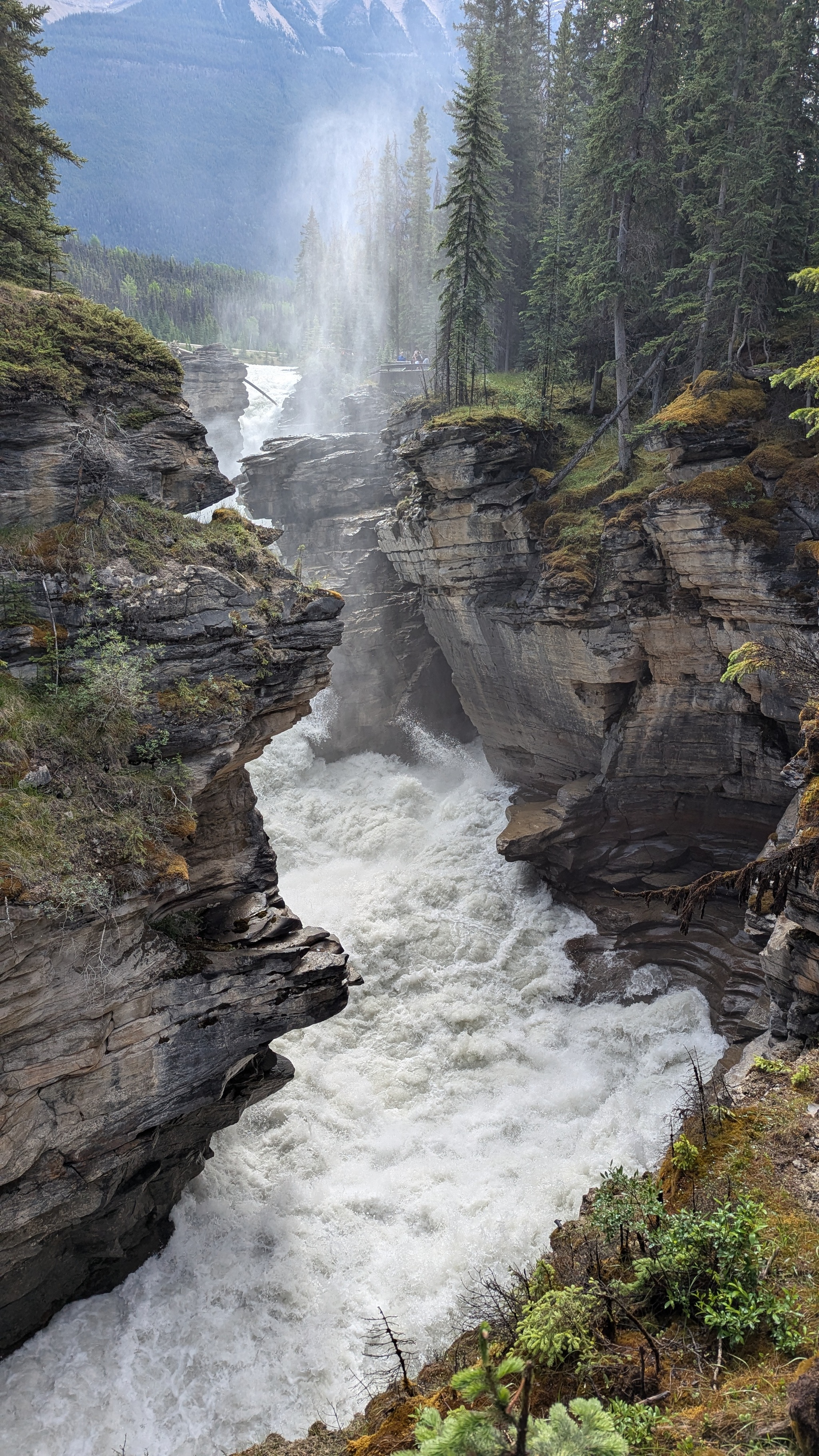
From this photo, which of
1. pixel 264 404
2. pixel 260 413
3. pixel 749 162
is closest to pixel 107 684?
pixel 749 162

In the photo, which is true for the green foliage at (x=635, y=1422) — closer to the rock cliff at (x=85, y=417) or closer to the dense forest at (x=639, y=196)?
the rock cliff at (x=85, y=417)

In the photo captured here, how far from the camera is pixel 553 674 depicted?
21984 millimetres

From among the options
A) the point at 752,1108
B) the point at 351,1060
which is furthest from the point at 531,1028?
the point at 752,1108

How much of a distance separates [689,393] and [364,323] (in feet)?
177

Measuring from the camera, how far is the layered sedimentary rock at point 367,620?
1188 inches

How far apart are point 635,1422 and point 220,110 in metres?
219

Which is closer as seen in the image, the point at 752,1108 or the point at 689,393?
the point at 752,1108

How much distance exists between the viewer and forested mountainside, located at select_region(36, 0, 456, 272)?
141 m

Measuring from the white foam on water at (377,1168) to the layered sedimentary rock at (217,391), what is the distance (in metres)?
40.6

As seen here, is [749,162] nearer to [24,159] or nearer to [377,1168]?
[24,159]

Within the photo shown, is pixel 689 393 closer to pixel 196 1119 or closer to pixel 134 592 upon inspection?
pixel 134 592

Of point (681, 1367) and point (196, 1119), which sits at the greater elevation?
point (681, 1367)

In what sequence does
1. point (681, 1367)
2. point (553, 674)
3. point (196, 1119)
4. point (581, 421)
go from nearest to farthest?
point (681, 1367) < point (196, 1119) < point (553, 674) < point (581, 421)

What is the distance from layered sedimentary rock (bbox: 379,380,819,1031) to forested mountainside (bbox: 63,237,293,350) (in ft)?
198
